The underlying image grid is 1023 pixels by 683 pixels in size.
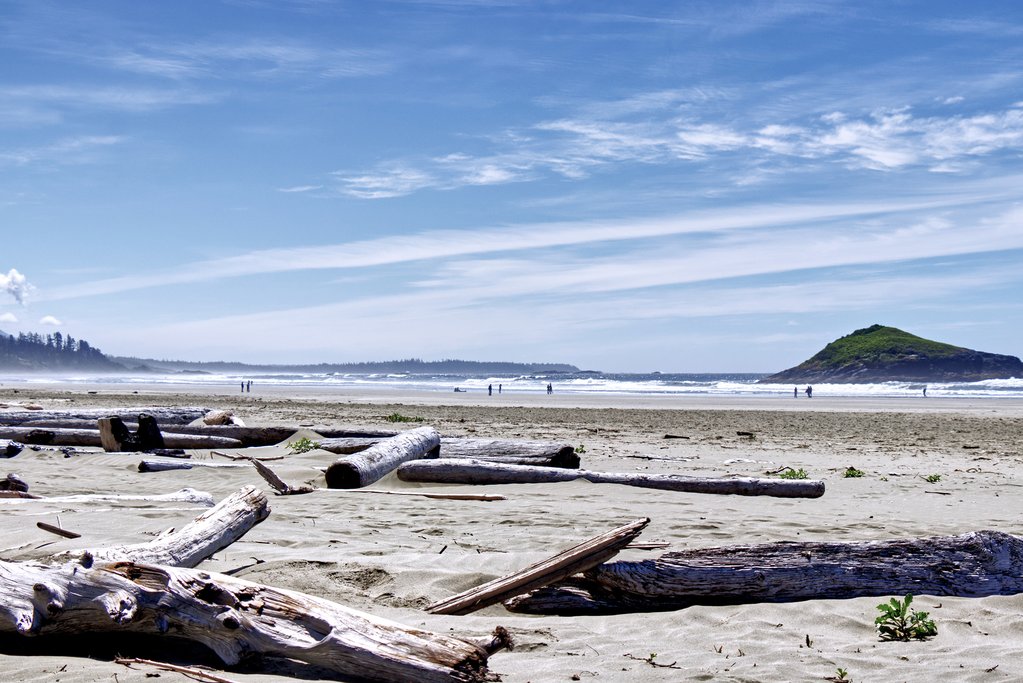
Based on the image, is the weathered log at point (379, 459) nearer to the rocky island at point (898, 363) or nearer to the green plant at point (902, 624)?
the green plant at point (902, 624)

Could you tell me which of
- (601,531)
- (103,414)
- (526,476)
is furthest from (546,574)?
(103,414)

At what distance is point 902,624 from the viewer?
457cm

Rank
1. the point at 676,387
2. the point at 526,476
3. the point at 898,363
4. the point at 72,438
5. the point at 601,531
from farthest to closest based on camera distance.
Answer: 1. the point at 898,363
2. the point at 676,387
3. the point at 72,438
4. the point at 526,476
5. the point at 601,531

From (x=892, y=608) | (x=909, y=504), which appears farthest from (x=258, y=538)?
(x=909, y=504)

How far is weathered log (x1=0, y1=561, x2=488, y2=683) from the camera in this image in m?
3.65

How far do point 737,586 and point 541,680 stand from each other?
5.57 feet

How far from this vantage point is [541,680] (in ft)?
12.6

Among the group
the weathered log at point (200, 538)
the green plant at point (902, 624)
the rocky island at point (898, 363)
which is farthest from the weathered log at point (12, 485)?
the rocky island at point (898, 363)

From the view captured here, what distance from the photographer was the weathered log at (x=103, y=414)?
1527 cm

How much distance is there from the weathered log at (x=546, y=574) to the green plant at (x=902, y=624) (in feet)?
4.45

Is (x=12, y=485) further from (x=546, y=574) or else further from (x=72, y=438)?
(x=546, y=574)

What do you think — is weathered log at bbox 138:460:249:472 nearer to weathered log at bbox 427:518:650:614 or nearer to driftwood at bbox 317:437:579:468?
driftwood at bbox 317:437:579:468

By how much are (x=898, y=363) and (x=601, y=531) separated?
7870cm

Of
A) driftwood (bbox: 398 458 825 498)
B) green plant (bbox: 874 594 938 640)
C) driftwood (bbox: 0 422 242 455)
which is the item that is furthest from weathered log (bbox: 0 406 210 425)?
green plant (bbox: 874 594 938 640)
